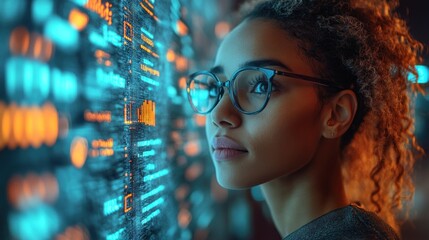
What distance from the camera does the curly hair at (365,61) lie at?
3.04ft

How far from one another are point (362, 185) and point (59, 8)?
1012 mm

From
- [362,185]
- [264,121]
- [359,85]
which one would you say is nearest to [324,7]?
[359,85]

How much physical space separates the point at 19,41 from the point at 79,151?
172mm

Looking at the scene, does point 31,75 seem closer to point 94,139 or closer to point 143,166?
point 94,139

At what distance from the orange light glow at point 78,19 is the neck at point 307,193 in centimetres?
54

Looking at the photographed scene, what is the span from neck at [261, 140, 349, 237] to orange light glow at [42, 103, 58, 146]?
562 millimetres

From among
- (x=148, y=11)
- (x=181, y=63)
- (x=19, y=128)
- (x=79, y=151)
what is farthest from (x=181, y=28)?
(x=19, y=128)

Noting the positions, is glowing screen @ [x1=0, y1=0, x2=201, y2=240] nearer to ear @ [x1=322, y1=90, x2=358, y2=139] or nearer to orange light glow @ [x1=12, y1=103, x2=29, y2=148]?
orange light glow @ [x1=12, y1=103, x2=29, y2=148]

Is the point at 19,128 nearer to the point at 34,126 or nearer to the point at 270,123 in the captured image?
the point at 34,126

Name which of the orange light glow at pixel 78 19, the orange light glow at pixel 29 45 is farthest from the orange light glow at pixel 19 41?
the orange light glow at pixel 78 19

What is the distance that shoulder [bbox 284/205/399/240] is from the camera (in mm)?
792

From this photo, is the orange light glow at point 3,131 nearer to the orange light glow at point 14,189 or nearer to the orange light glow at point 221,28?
the orange light glow at point 14,189

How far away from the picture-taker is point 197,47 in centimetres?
Result: 150

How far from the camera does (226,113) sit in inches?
34.7
